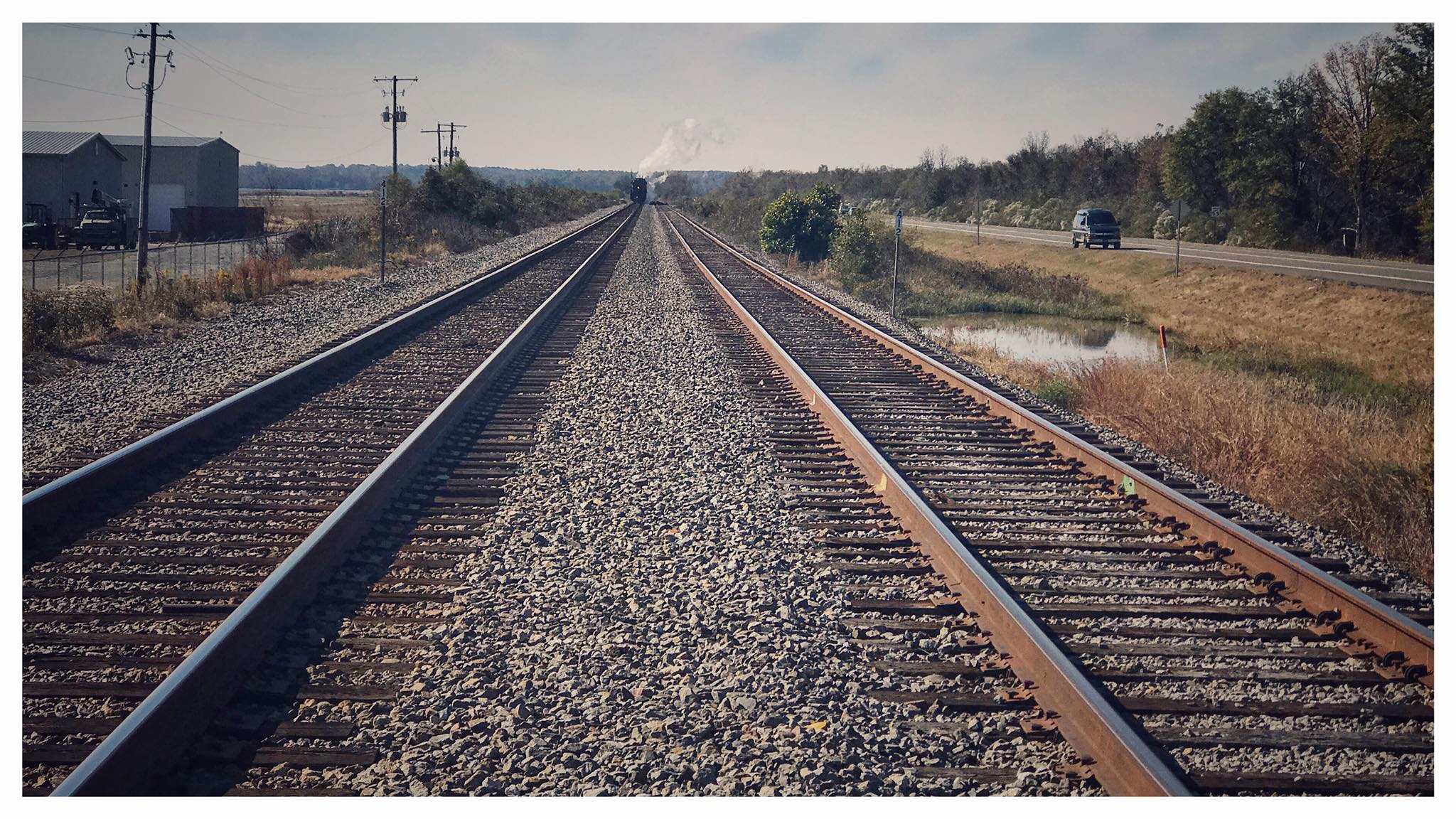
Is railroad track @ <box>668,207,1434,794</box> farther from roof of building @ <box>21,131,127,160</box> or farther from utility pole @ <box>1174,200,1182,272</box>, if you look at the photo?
roof of building @ <box>21,131,127,160</box>

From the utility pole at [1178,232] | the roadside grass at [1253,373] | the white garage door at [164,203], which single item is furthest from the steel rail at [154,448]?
the white garage door at [164,203]

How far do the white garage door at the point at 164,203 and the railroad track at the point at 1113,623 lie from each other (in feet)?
177

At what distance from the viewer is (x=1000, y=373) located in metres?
14.4

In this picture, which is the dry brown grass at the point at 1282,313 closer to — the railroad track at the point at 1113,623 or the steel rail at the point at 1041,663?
the railroad track at the point at 1113,623

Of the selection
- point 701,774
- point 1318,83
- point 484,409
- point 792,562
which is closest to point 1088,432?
point 792,562

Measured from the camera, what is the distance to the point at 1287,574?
543cm

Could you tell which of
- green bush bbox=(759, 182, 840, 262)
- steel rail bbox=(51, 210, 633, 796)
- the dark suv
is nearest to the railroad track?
steel rail bbox=(51, 210, 633, 796)

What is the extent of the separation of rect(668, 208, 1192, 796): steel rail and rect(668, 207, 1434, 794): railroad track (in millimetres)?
11

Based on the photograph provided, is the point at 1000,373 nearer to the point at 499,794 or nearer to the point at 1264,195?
the point at 499,794

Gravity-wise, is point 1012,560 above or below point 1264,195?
below

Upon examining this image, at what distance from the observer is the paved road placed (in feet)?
84.8

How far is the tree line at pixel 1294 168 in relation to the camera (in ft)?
93.5

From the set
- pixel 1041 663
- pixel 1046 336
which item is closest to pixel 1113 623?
pixel 1041 663

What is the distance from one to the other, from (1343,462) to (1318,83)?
3314cm
